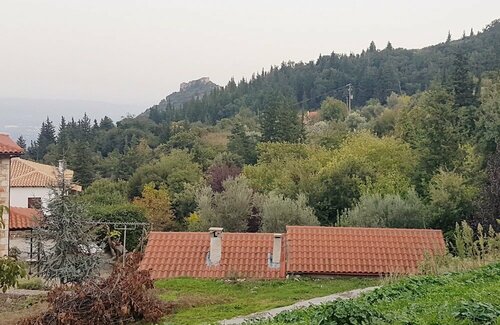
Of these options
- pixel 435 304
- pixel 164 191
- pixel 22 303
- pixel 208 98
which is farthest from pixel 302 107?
pixel 435 304

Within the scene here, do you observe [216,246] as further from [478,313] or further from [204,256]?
[478,313]

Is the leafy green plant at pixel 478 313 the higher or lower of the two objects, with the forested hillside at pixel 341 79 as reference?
lower

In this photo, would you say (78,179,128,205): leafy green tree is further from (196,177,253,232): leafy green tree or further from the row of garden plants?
the row of garden plants

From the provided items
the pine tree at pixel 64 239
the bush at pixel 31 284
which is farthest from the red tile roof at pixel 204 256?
the bush at pixel 31 284

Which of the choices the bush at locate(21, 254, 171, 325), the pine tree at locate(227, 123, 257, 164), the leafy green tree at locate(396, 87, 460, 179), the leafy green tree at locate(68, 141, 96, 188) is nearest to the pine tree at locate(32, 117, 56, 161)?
the leafy green tree at locate(68, 141, 96, 188)

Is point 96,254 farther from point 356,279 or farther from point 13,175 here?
point 13,175

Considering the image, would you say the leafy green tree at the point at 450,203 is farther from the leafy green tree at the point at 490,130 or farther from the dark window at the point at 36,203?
the dark window at the point at 36,203

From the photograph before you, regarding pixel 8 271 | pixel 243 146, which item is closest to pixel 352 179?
pixel 8 271

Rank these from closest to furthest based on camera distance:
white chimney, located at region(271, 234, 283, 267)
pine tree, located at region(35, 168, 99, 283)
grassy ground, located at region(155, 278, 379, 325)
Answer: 1. grassy ground, located at region(155, 278, 379, 325)
2. white chimney, located at region(271, 234, 283, 267)
3. pine tree, located at region(35, 168, 99, 283)

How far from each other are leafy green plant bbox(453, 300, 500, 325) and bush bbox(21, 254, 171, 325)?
6.98 meters

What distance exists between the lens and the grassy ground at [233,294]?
11.4 m

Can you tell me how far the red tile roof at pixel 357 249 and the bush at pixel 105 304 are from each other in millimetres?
5416

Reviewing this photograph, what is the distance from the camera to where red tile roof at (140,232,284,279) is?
16.5 meters

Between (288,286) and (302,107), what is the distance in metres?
104
